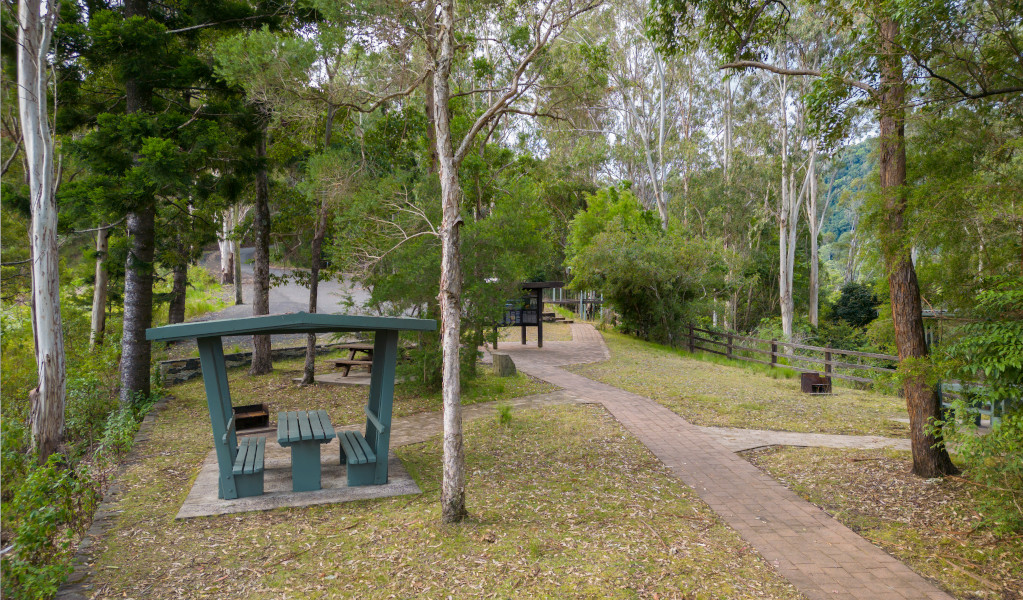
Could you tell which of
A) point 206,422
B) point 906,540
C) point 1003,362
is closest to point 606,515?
point 906,540

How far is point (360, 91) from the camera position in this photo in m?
8.73

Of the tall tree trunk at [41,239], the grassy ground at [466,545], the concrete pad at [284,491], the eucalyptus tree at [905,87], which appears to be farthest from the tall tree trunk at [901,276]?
the tall tree trunk at [41,239]

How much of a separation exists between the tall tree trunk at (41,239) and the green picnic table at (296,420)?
2675 mm

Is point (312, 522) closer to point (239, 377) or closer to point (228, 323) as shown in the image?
point (228, 323)

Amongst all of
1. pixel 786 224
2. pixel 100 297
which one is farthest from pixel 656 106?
pixel 100 297

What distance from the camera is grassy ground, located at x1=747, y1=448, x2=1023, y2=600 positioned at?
4.58 metres

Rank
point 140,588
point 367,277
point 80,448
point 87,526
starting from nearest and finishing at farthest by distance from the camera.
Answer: point 140,588, point 87,526, point 80,448, point 367,277

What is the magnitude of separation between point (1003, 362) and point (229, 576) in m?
6.31

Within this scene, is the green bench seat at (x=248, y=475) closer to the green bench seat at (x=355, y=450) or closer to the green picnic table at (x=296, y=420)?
the green picnic table at (x=296, y=420)

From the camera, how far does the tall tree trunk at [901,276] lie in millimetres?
6246

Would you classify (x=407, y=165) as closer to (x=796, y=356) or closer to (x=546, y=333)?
(x=796, y=356)

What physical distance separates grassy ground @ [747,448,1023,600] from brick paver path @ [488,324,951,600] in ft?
0.68

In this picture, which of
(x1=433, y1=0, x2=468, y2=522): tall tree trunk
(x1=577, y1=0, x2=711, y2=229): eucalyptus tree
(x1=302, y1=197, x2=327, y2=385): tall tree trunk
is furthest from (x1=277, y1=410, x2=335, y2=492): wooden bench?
(x1=577, y1=0, x2=711, y2=229): eucalyptus tree

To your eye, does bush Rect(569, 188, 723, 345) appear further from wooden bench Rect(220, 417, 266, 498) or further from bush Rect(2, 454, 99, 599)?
bush Rect(2, 454, 99, 599)
